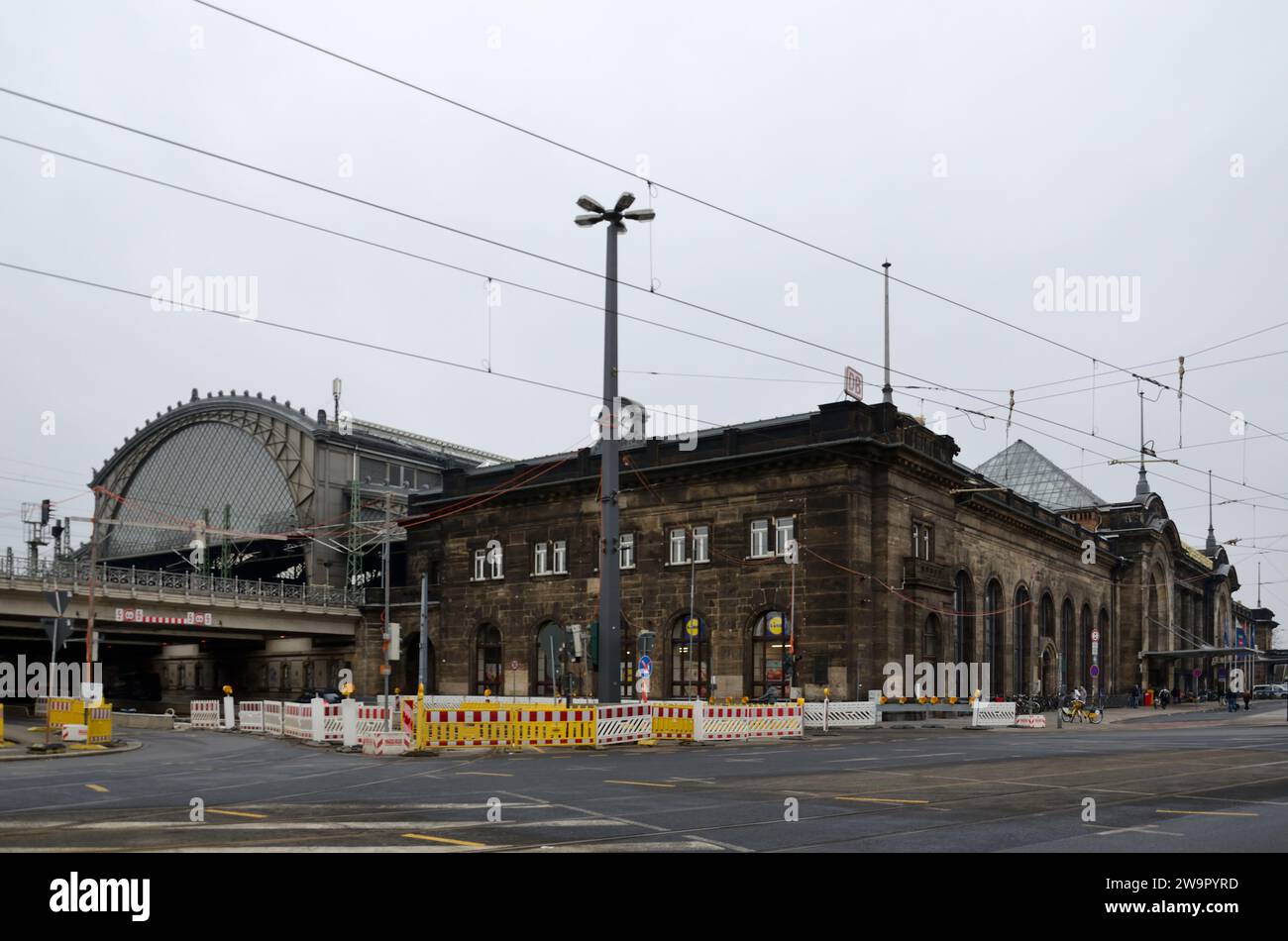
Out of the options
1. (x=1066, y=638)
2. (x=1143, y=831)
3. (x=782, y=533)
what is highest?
(x=782, y=533)

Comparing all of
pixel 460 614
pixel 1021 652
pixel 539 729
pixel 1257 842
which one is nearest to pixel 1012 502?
pixel 1021 652

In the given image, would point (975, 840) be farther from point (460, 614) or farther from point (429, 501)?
point (429, 501)

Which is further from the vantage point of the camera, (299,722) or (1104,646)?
(1104,646)

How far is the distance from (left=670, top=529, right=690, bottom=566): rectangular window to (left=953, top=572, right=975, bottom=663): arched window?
43.3 ft

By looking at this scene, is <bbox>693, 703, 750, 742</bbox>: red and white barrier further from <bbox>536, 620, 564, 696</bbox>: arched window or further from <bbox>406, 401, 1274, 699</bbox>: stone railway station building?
<bbox>536, 620, 564, 696</bbox>: arched window

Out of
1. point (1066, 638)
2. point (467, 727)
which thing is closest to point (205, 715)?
point (467, 727)

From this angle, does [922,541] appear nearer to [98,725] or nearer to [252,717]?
[252,717]

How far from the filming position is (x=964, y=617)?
55312mm

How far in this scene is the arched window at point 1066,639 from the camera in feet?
230

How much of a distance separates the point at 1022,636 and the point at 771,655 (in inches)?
871

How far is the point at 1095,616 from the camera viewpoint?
256 ft

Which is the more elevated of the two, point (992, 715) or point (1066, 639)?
point (1066, 639)

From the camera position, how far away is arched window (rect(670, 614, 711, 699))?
50594 mm

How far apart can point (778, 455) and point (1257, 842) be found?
1480 inches
